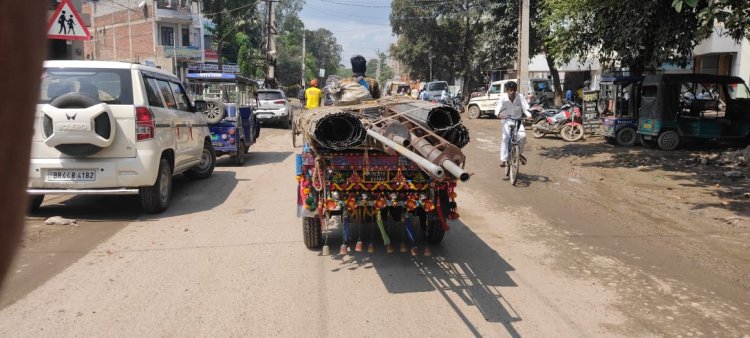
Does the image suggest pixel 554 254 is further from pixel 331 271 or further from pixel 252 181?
pixel 252 181

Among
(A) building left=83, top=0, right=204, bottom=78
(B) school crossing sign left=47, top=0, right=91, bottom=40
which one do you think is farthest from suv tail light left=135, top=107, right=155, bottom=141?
(A) building left=83, top=0, right=204, bottom=78

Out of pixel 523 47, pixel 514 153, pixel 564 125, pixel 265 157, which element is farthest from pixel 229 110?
pixel 523 47

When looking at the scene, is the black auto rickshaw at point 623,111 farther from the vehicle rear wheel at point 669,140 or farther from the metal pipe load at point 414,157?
the metal pipe load at point 414,157

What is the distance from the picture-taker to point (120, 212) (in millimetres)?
7039

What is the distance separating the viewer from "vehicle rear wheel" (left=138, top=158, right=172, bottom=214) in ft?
22.2

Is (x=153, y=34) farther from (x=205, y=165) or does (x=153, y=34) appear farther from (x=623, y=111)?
(x=623, y=111)

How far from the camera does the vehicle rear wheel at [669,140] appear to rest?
13.3 m

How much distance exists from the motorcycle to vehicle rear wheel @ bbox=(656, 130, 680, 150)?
3.09 metres

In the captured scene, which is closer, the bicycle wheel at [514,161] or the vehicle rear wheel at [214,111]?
the bicycle wheel at [514,161]

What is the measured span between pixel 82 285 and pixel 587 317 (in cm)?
395

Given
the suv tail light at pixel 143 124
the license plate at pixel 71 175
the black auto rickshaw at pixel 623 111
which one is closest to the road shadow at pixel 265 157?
the suv tail light at pixel 143 124

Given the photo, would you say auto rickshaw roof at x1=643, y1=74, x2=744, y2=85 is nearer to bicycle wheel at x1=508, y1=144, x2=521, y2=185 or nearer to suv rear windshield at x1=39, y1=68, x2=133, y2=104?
bicycle wheel at x1=508, y1=144, x2=521, y2=185

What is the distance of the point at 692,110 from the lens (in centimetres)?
1348

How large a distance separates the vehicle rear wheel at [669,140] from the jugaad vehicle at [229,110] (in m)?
10.2
